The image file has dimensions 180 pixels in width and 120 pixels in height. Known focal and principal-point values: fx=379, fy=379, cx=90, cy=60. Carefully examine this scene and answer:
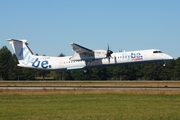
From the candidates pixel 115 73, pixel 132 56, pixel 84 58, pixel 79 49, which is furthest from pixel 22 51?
pixel 115 73

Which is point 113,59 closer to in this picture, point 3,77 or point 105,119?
point 105,119

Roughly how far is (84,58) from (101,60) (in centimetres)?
295

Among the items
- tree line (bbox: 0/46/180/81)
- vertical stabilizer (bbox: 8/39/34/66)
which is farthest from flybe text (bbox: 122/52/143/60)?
tree line (bbox: 0/46/180/81)

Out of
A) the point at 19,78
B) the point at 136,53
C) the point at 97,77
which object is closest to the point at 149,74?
the point at 97,77

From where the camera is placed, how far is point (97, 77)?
9862cm

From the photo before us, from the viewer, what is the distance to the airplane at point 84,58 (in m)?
59.3

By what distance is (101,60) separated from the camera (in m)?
61.8

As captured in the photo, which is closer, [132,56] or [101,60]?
[132,56]

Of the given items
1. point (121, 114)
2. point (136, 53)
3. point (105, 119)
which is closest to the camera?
point (105, 119)

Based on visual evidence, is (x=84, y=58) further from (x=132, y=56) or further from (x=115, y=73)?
(x=115, y=73)

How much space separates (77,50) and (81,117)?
1694 inches

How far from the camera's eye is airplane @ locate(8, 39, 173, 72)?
5931cm

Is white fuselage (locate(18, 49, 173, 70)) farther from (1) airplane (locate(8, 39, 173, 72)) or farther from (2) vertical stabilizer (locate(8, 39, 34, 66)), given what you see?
(2) vertical stabilizer (locate(8, 39, 34, 66))

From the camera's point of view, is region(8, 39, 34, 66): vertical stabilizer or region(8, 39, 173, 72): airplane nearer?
→ region(8, 39, 173, 72): airplane
